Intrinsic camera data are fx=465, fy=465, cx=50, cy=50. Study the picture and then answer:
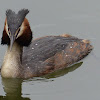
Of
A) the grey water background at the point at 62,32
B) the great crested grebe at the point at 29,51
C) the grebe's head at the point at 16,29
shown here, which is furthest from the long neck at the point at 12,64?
the grebe's head at the point at 16,29

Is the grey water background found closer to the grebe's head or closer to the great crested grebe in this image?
the great crested grebe

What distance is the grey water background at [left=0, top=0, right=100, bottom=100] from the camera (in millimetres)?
13422

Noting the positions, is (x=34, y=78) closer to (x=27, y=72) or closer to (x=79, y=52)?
(x=27, y=72)

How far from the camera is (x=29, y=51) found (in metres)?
14.4

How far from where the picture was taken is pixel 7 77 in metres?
13.9

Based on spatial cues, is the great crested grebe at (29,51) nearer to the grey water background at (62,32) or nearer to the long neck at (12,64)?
the long neck at (12,64)

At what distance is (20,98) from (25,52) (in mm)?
1700

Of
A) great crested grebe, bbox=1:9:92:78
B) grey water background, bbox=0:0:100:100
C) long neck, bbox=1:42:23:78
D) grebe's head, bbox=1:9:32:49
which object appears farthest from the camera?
long neck, bbox=1:42:23:78

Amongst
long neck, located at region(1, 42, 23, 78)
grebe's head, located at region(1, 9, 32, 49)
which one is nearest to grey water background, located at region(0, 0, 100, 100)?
long neck, located at region(1, 42, 23, 78)

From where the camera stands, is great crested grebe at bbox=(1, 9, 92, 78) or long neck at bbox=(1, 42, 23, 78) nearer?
great crested grebe at bbox=(1, 9, 92, 78)

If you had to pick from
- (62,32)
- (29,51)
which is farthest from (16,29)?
(62,32)

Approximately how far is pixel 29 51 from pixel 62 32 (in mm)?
2817

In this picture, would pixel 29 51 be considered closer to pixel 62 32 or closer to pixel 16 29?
pixel 16 29

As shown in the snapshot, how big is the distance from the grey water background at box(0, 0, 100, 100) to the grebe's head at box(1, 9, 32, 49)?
1268mm
